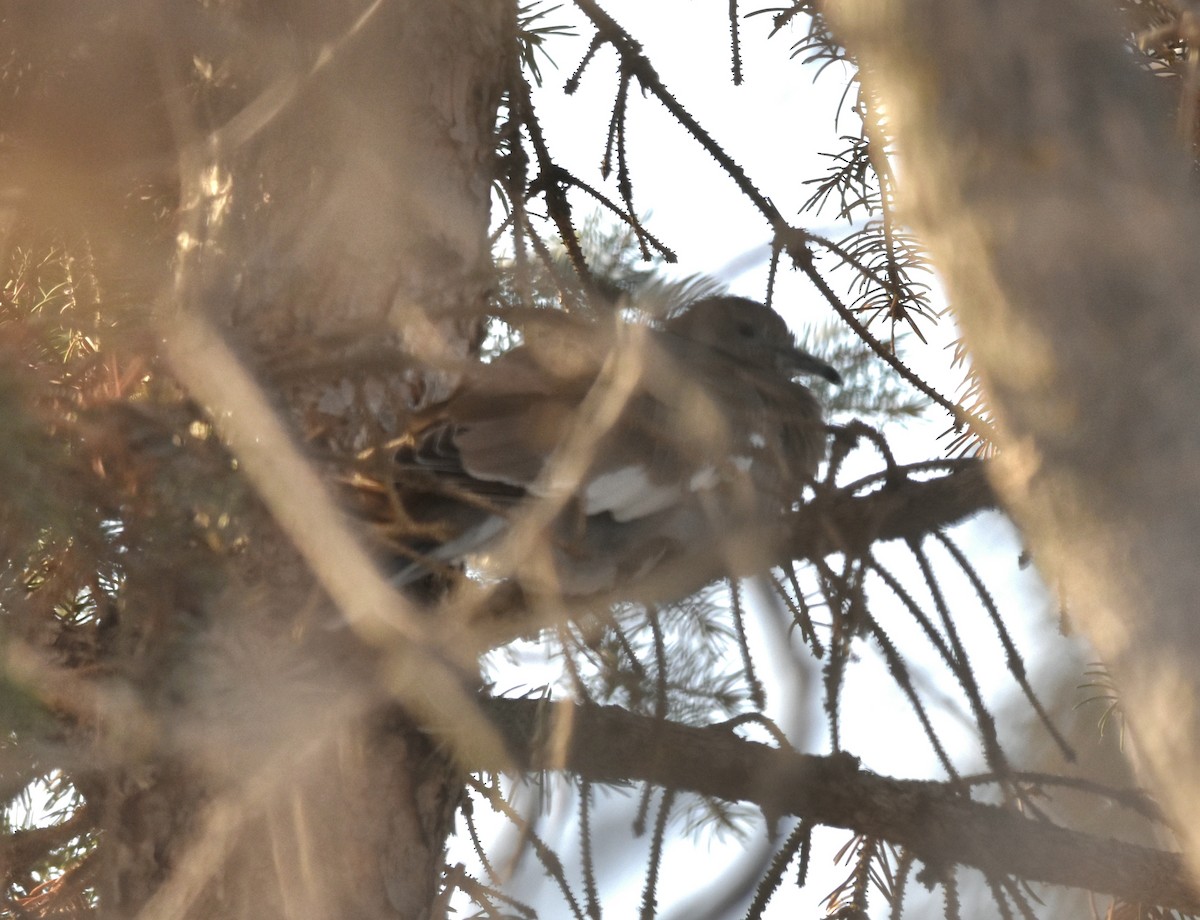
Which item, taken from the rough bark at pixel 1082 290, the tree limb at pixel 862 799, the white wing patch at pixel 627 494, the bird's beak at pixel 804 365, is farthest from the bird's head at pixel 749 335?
the rough bark at pixel 1082 290

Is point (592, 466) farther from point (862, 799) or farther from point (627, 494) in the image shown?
point (862, 799)

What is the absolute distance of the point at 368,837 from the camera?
2197mm

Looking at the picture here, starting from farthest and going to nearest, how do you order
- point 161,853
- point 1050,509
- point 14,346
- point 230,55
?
point 230,55 < point 161,853 < point 14,346 < point 1050,509

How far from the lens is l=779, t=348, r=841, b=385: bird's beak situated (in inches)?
121

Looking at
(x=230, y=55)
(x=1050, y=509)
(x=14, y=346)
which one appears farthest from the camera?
(x=230, y=55)

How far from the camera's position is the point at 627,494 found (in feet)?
8.85

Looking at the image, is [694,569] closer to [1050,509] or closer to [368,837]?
[368,837]

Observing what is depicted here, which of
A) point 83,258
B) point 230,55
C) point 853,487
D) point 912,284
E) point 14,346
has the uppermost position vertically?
point 230,55

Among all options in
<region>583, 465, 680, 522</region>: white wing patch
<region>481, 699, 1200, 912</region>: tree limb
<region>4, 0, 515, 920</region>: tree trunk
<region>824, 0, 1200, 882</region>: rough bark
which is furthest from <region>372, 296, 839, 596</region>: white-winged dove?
<region>824, 0, 1200, 882</region>: rough bark

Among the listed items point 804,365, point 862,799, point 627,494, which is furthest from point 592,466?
point 804,365

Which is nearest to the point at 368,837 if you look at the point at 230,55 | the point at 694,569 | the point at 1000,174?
the point at 694,569

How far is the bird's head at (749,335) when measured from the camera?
A: 3.39 metres

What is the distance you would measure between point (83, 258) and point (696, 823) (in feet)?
5.33

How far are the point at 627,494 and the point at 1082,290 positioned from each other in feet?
5.90
